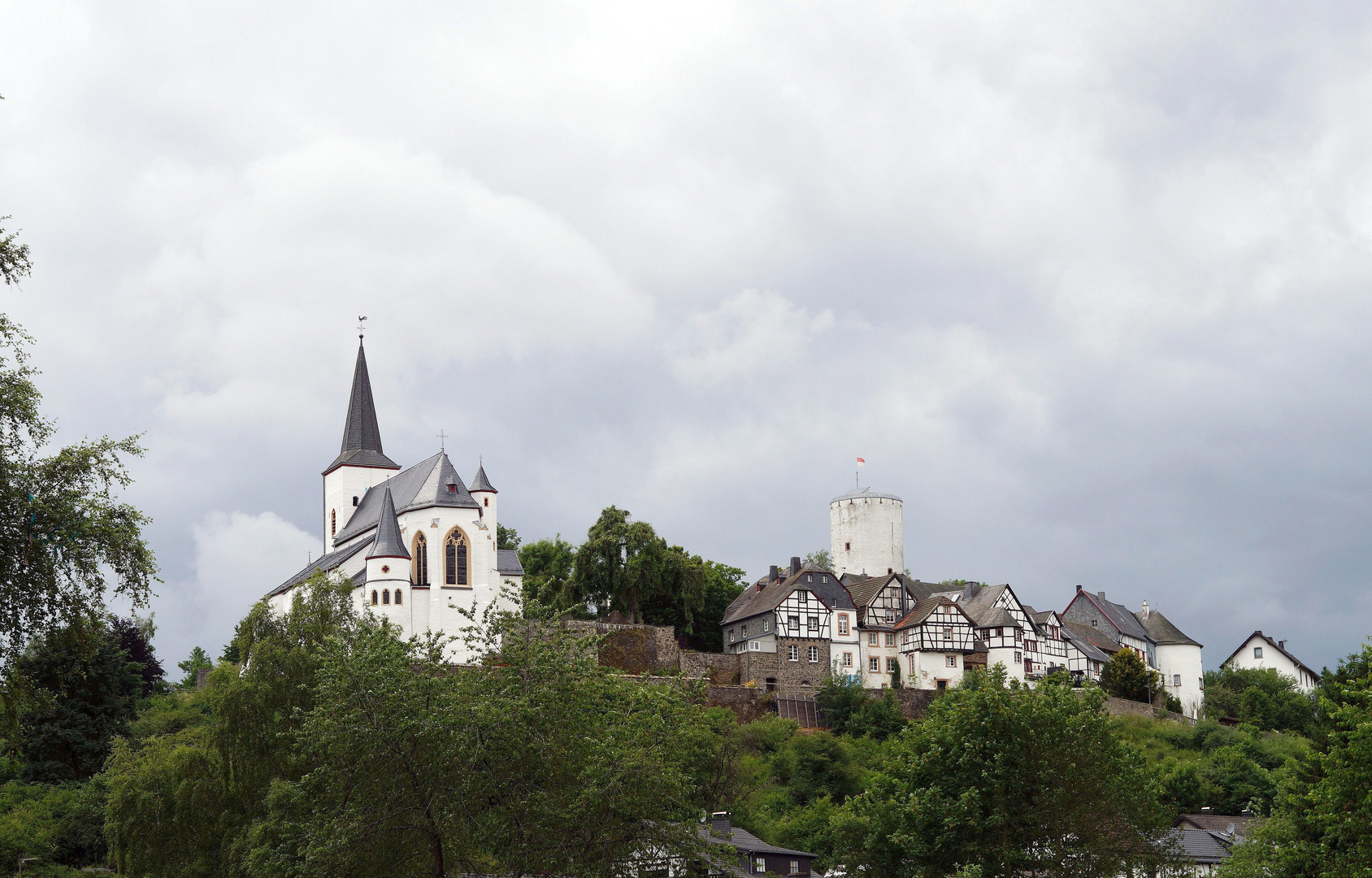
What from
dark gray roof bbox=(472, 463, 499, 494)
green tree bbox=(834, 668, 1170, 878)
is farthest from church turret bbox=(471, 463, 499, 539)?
green tree bbox=(834, 668, 1170, 878)

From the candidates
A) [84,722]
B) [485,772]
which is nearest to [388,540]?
[84,722]

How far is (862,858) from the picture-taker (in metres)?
34.5

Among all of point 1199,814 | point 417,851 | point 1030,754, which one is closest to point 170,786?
point 417,851

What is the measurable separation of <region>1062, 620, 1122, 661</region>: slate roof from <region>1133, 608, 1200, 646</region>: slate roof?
3.76 meters

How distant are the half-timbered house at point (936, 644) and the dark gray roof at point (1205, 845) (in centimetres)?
2085

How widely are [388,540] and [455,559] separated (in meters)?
3.14

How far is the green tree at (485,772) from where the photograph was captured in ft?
85.3

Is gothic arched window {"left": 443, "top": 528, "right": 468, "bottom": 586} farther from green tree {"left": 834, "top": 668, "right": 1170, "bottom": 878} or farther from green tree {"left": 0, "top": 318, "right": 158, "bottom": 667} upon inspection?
green tree {"left": 0, "top": 318, "right": 158, "bottom": 667}

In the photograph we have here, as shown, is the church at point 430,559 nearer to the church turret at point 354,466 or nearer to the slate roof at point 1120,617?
the church turret at point 354,466

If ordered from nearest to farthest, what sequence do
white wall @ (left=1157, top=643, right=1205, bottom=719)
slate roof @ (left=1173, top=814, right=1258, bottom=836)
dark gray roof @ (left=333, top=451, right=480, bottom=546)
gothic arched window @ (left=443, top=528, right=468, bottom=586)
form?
1. slate roof @ (left=1173, top=814, right=1258, bottom=836)
2. gothic arched window @ (left=443, top=528, right=468, bottom=586)
3. dark gray roof @ (left=333, top=451, right=480, bottom=546)
4. white wall @ (left=1157, top=643, right=1205, bottom=719)

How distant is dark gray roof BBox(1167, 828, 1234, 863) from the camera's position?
45469 millimetres

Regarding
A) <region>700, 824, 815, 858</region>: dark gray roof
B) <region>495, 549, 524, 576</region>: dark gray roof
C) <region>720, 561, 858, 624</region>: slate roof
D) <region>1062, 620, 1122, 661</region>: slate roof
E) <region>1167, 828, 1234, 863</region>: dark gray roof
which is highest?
<region>495, 549, 524, 576</region>: dark gray roof

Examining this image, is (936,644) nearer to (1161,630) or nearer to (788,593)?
(788,593)

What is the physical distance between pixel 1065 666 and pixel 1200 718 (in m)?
7.01
